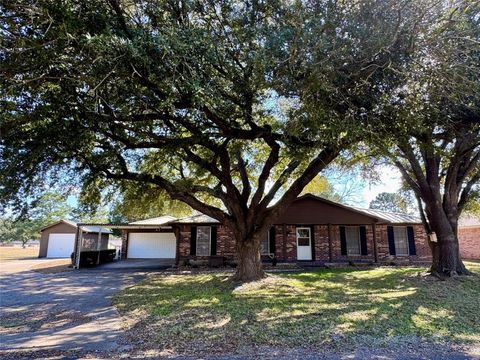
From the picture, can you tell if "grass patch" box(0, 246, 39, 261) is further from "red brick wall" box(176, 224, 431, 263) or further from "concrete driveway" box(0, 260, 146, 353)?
"red brick wall" box(176, 224, 431, 263)

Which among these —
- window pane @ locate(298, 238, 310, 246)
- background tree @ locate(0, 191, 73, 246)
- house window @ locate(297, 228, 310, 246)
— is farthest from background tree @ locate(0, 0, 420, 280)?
background tree @ locate(0, 191, 73, 246)

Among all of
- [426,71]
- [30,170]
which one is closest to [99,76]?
[30,170]

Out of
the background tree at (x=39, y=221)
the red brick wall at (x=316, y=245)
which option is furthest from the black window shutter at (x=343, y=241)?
the background tree at (x=39, y=221)

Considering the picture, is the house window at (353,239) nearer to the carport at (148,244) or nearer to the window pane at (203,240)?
the window pane at (203,240)

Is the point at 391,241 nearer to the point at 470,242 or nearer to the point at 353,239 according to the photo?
the point at 353,239

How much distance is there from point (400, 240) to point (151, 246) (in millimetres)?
18013

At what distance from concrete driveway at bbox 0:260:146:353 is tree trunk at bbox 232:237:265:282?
416 centimetres

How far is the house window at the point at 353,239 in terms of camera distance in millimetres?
18281

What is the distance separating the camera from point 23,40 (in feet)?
15.0

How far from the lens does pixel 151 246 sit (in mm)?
25562

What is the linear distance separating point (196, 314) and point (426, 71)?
661 cm

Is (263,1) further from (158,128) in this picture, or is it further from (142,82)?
(158,128)

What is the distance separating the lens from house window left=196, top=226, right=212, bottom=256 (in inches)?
703

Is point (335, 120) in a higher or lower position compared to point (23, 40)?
lower
